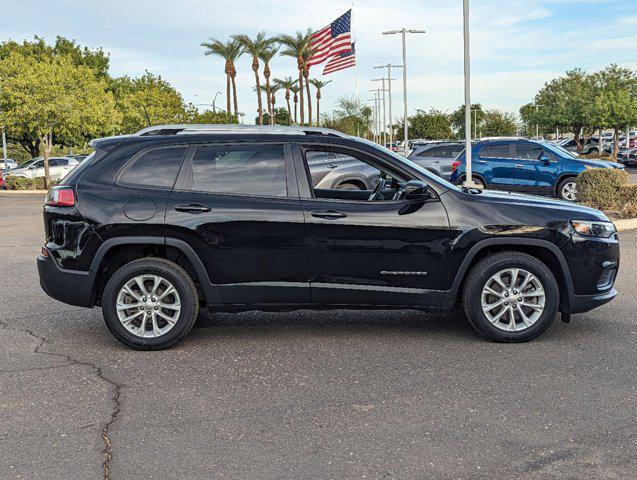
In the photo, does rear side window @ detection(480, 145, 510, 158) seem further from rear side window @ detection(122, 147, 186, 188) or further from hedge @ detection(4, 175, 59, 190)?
hedge @ detection(4, 175, 59, 190)

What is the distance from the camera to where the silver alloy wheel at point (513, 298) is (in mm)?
6008

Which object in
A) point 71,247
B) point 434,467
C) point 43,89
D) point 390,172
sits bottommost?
point 434,467

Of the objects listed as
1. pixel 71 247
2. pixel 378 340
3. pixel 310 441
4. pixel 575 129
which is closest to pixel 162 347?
pixel 71 247

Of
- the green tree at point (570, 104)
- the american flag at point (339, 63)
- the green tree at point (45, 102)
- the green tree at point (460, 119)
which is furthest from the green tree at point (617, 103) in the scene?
the green tree at point (460, 119)

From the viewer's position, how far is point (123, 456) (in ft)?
13.0

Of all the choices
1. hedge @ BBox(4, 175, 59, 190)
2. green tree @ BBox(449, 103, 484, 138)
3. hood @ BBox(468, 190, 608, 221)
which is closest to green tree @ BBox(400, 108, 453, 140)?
green tree @ BBox(449, 103, 484, 138)

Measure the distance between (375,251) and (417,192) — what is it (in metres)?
0.57

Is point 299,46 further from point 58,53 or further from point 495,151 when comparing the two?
point 495,151

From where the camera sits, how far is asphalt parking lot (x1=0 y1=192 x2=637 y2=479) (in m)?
3.85

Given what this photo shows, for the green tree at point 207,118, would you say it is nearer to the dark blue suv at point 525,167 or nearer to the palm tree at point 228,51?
the palm tree at point 228,51

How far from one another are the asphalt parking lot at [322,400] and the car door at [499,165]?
12393 mm

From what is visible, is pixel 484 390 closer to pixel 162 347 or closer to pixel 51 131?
pixel 162 347

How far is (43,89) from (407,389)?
33.5 meters

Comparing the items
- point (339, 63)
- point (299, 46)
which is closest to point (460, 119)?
point (299, 46)
